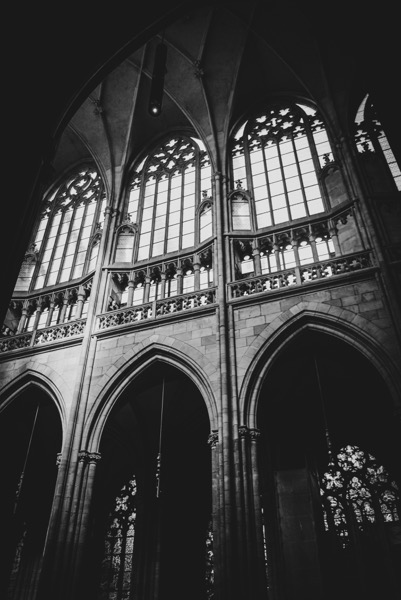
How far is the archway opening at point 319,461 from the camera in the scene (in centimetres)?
891

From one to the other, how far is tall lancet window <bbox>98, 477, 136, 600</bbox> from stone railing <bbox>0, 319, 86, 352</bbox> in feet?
15.3

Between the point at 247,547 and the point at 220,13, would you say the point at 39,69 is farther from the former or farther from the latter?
the point at 220,13

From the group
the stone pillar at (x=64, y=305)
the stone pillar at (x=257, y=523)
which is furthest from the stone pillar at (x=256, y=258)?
the stone pillar at (x=64, y=305)

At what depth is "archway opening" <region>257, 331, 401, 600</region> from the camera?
8.91 meters

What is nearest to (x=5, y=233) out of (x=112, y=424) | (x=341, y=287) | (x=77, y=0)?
(x=77, y=0)

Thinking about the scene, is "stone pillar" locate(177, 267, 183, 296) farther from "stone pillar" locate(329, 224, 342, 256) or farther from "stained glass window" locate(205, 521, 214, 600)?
"stained glass window" locate(205, 521, 214, 600)

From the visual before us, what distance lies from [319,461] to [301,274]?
180 inches

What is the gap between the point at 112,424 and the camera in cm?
1199

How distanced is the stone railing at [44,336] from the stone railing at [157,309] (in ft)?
2.29

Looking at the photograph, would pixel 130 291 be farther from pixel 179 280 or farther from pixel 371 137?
pixel 371 137

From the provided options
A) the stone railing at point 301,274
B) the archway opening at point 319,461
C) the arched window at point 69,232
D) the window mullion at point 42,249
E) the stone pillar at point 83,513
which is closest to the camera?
the stone pillar at point 83,513

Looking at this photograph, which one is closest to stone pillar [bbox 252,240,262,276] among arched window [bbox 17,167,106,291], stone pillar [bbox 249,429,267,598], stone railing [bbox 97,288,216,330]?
stone railing [bbox 97,288,216,330]

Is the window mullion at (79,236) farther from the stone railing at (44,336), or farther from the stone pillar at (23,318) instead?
the stone railing at (44,336)

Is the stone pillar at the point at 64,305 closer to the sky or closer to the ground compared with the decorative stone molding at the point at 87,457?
closer to the sky
